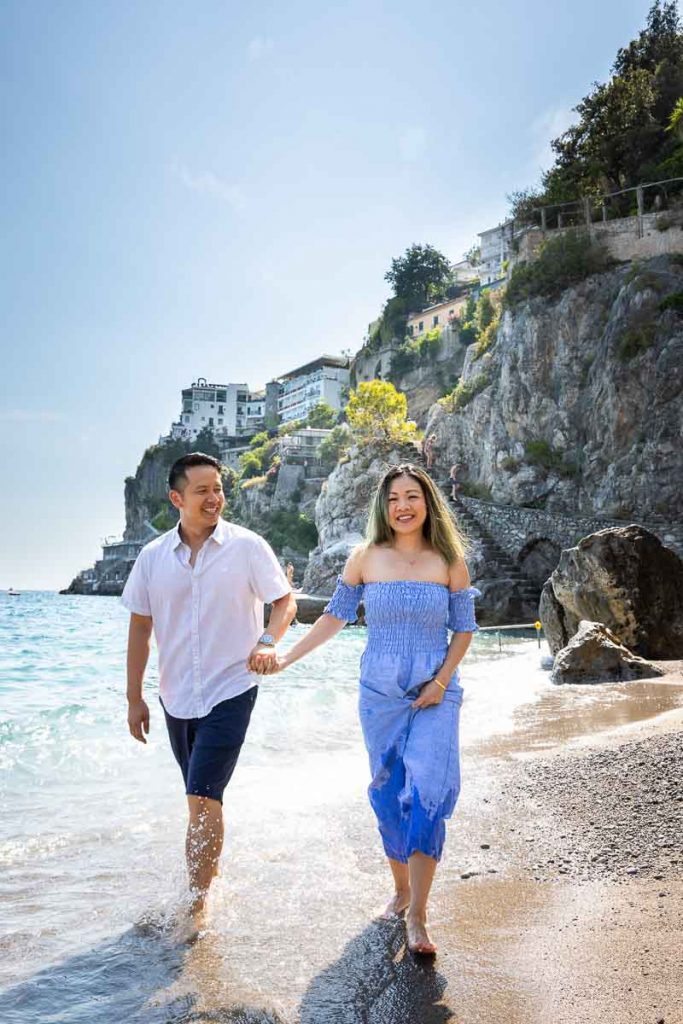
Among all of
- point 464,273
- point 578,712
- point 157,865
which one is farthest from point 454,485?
point 464,273

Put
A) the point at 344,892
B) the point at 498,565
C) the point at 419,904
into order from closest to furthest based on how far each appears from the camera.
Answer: the point at 419,904 < the point at 344,892 < the point at 498,565

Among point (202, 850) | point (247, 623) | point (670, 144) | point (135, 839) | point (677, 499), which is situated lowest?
point (135, 839)

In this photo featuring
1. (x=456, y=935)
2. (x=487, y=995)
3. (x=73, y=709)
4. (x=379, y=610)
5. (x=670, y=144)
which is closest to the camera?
(x=487, y=995)

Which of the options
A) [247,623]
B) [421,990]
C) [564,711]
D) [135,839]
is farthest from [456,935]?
[564,711]

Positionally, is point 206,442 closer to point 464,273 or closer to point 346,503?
point 464,273

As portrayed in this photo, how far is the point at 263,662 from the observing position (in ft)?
12.8

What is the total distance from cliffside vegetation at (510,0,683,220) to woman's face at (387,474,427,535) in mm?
43624

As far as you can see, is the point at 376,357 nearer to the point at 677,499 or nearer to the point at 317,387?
the point at 317,387

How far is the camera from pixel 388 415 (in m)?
53.7

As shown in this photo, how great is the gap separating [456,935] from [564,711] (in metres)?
6.42

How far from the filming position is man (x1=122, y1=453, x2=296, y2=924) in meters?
3.84

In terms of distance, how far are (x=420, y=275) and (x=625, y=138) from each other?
45728 millimetres

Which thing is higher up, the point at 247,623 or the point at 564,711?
the point at 247,623

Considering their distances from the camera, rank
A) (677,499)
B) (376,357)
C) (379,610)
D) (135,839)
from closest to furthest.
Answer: (379,610) → (135,839) → (677,499) → (376,357)
